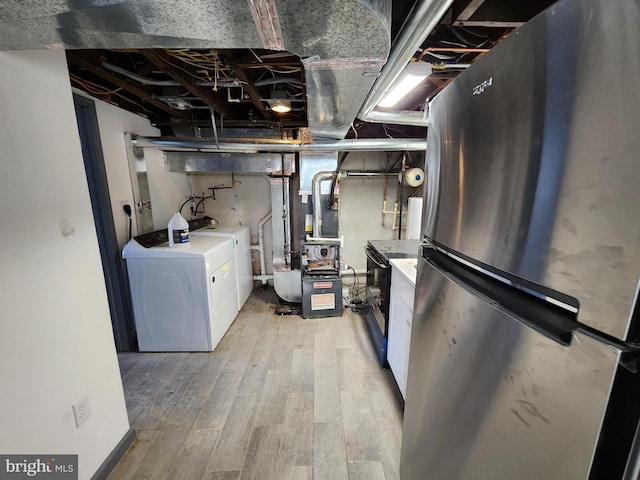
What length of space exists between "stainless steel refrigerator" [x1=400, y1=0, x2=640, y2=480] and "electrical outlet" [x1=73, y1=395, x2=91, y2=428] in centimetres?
156

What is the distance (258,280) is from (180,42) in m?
3.17

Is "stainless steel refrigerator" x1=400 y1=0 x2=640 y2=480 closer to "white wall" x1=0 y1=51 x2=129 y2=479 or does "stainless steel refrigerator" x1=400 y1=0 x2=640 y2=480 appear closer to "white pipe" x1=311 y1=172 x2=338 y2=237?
"white wall" x1=0 y1=51 x2=129 y2=479

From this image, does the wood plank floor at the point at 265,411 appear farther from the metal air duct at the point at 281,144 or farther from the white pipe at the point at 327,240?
the metal air duct at the point at 281,144

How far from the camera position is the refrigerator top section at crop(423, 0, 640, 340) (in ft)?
1.16

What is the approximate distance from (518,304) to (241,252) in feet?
9.42

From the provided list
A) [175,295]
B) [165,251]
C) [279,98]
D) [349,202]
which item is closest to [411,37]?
[279,98]

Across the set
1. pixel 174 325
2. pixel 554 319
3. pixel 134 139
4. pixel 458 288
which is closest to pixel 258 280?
pixel 174 325

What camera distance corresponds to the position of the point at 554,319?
0.46 m

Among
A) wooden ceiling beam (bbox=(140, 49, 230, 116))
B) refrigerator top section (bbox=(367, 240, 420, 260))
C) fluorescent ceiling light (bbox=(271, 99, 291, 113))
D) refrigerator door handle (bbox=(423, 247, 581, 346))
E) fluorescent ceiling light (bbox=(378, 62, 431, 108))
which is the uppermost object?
wooden ceiling beam (bbox=(140, 49, 230, 116))

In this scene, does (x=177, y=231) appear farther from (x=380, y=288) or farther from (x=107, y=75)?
(x=380, y=288)

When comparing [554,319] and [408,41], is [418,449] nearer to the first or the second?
[554,319]

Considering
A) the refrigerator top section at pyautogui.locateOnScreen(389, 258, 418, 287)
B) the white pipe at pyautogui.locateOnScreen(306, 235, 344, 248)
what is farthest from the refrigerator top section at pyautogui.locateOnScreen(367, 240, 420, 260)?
the white pipe at pyautogui.locateOnScreen(306, 235, 344, 248)

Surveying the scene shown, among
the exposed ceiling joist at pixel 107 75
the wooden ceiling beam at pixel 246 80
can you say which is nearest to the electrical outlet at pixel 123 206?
the exposed ceiling joist at pixel 107 75

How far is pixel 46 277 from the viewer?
101cm
